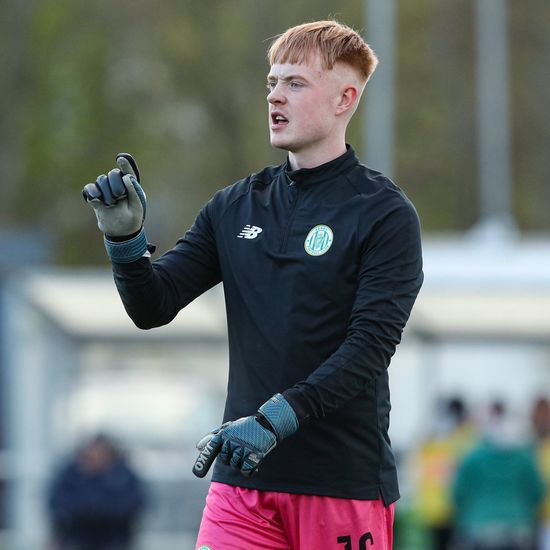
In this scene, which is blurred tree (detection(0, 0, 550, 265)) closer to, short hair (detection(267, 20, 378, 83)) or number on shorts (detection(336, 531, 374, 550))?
short hair (detection(267, 20, 378, 83))

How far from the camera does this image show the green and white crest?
4.36 m

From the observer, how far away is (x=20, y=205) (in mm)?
34656

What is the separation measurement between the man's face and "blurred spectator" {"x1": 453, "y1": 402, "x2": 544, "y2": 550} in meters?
7.52

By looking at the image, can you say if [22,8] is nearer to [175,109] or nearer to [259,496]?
[175,109]

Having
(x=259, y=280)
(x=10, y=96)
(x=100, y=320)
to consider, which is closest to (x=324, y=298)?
(x=259, y=280)

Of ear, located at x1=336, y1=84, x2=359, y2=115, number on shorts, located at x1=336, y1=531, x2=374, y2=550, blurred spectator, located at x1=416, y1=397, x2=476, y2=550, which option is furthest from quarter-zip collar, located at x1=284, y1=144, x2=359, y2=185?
blurred spectator, located at x1=416, y1=397, x2=476, y2=550

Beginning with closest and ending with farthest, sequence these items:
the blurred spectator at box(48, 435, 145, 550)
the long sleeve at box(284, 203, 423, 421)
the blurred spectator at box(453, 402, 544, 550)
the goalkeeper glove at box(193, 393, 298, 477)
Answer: the goalkeeper glove at box(193, 393, 298, 477)
the long sleeve at box(284, 203, 423, 421)
the blurred spectator at box(453, 402, 544, 550)
the blurred spectator at box(48, 435, 145, 550)

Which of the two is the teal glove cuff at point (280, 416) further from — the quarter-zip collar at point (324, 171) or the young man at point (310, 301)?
the quarter-zip collar at point (324, 171)

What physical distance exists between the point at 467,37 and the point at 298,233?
103 feet

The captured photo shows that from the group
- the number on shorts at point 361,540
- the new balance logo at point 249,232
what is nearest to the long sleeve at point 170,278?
the new balance logo at point 249,232

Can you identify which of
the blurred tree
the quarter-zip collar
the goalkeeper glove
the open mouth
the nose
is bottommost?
the goalkeeper glove

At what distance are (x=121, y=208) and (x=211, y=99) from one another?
30.7 meters

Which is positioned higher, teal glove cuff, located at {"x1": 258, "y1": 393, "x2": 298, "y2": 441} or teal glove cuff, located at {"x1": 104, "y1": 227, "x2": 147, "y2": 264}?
teal glove cuff, located at {"x1": 104, "y1": 227, "x2": 147, "y2": 264}

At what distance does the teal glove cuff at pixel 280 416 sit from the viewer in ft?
13.5
